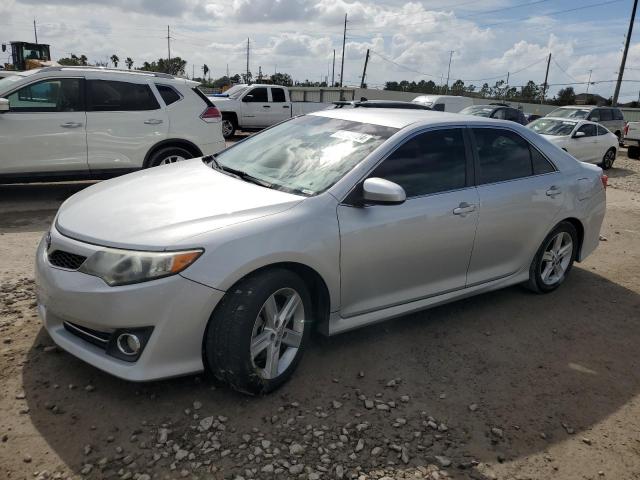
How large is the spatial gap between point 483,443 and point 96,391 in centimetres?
217

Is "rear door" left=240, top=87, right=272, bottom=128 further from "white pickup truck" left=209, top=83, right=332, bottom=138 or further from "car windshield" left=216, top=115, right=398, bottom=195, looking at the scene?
"car windshield" left=216, top=115, right=398, bottom=195

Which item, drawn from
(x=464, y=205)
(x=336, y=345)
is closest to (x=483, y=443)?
(x=336, y=345)

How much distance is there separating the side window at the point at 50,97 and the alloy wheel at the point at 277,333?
5.57 m

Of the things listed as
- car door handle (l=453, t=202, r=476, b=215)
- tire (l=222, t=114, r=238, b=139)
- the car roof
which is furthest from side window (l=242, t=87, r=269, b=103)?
car door handle (l=453, t=202, r=476, b=215)

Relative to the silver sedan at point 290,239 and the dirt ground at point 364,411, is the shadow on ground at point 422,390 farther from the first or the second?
the silver sedan at point 290,239

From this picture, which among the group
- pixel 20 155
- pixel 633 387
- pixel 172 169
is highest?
pixel 172 169

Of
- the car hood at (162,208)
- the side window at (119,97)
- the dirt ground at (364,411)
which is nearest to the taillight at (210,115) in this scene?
the side window at (119,97)

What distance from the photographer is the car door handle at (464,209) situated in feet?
12.7

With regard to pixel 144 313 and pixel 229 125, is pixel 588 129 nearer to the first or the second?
pixel 229 125

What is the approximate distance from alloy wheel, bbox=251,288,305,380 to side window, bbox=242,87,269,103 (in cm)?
1644

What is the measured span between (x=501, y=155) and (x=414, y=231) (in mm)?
1308

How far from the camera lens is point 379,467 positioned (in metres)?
2.67

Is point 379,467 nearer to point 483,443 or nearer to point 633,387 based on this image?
point 483,443

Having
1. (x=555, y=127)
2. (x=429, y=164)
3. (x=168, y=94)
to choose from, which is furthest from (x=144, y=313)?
(x=555, y=127)
